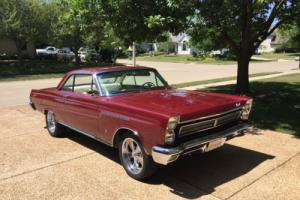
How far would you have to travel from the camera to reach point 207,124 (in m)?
4.65

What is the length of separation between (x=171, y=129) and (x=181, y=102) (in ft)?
2.75

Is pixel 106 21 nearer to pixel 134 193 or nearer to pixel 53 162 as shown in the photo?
pixel 53 162

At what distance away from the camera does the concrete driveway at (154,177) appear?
434 centimetres

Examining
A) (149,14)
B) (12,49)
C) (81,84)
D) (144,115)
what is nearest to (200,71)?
(149,14)

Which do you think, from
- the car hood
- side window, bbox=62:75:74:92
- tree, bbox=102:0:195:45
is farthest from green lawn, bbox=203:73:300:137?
side window, bbox=62:75:74:92

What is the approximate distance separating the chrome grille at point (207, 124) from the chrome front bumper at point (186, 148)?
13cm

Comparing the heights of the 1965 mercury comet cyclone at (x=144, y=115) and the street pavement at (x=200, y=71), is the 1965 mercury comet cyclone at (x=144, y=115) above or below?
above

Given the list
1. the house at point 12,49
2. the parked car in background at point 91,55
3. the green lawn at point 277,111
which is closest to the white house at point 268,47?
the parked car in background at point 91,55

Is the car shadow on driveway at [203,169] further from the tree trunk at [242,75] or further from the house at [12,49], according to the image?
the house at [12,49]

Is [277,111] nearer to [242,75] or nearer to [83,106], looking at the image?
[242,75]

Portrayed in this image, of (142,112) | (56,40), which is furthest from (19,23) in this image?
(142,112)

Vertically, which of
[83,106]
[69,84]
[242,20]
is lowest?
[83,106]

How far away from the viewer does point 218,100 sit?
200 inches

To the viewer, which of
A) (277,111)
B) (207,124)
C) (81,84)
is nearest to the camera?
(207,124)
